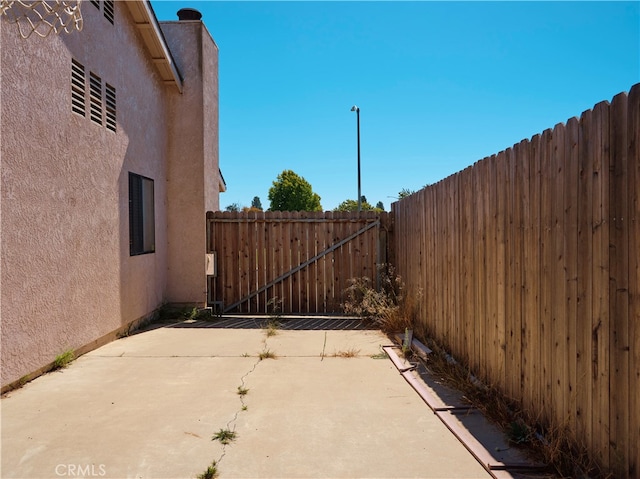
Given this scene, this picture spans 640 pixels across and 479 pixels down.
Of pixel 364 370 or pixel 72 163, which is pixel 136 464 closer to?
pixel 364 370

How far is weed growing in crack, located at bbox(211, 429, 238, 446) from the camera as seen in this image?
125 inches

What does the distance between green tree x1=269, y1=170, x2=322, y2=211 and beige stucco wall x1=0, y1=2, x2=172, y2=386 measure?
33195mm

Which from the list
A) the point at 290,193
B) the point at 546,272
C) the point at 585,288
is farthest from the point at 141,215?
the point at 290,193

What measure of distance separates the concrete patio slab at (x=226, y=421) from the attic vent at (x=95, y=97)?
3087mm

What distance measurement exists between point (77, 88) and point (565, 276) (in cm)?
557

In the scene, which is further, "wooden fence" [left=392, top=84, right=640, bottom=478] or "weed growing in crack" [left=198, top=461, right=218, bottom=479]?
"weed growing in crack" [left=198, top=461, right=218, bottom=479]

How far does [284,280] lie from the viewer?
27.8ft

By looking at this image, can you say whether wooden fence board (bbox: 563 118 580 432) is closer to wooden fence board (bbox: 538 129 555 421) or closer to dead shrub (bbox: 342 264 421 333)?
wooden fence board (bbox: 538 129 555 421)

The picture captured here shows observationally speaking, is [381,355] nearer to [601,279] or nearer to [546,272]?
[546,272]

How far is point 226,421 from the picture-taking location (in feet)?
11.6

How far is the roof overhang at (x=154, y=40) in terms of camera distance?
696 centimetres

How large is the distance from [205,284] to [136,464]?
223 inches

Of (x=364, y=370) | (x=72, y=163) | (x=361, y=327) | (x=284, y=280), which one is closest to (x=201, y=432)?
(x=364, y=370)

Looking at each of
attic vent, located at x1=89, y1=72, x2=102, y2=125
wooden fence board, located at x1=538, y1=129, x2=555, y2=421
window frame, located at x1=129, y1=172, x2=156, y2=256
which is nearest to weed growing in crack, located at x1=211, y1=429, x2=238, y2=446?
wooden fence board, located at x1=538, y1=129, x2=555, y2=421
